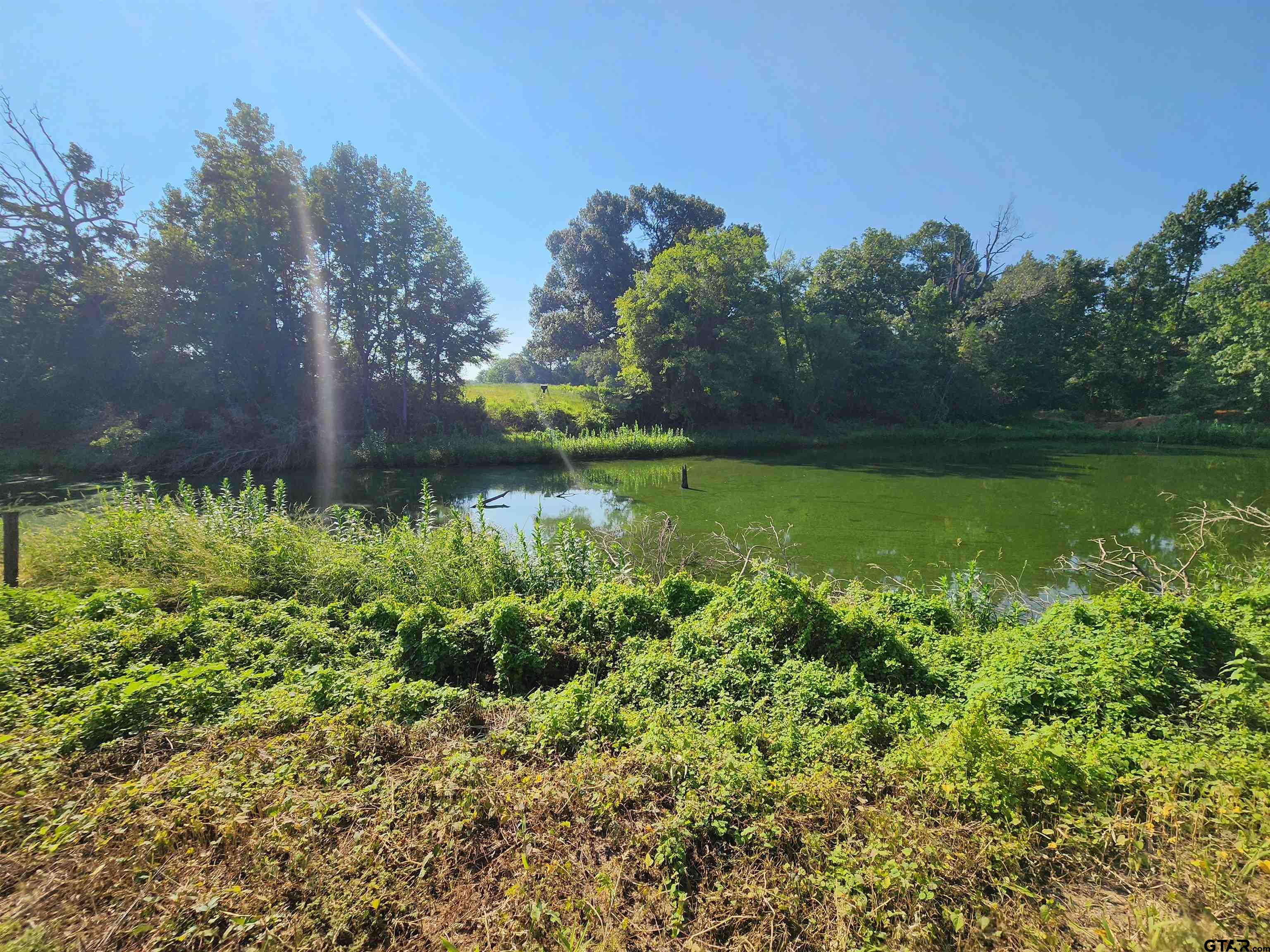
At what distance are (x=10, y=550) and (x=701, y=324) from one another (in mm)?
24269

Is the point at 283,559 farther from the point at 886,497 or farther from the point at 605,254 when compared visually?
the point at 605,254

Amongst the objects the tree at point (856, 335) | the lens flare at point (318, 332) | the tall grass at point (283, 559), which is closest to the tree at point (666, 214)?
the tree at point (856, 335)

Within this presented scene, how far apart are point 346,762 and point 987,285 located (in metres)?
46.1

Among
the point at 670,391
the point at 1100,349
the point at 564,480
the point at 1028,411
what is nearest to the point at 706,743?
the point at 564,480

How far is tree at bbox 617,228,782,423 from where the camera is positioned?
24656 millimetres

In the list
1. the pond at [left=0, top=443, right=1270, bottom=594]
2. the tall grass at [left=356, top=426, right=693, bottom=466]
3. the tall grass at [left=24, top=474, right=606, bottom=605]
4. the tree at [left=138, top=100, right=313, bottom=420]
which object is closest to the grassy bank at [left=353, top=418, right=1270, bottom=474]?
the tall grass at [left=356, top=426, right=693, bottom=466]

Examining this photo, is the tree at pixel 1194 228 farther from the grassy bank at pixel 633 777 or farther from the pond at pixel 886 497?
the grassy bank at pixel 633 777

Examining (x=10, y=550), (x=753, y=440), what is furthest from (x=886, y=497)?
(x=10, y=550)

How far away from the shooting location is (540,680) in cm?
426

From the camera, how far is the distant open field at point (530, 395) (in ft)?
88.0

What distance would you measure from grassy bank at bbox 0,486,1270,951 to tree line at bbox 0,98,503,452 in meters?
19.3

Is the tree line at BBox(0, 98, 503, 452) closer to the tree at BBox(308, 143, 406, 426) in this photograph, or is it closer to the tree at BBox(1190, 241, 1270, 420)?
the tree at BBox(308, 143, 406, 426)

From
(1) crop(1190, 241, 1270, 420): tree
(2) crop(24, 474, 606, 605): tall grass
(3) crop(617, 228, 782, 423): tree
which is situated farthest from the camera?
(3) crop(617, 228, 782, 423): tree

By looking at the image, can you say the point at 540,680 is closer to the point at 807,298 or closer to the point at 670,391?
the point at 670,391
